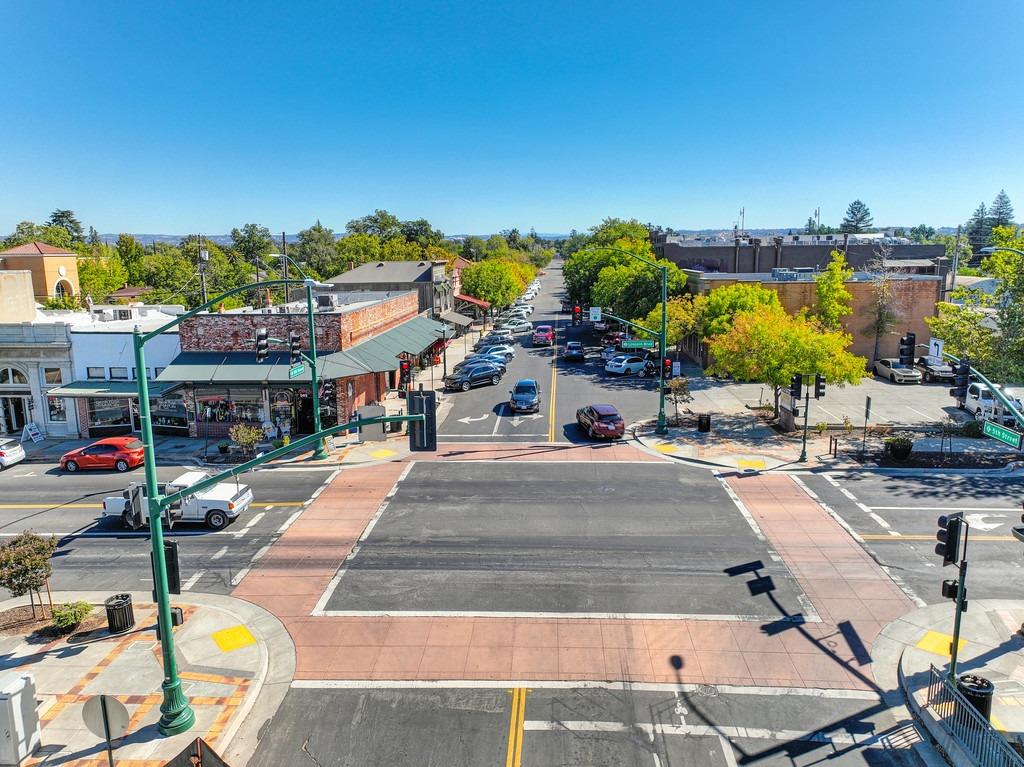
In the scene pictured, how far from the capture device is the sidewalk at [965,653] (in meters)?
12.4

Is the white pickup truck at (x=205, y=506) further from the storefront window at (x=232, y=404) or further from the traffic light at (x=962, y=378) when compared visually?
the traffic light at (x=962, y=378)

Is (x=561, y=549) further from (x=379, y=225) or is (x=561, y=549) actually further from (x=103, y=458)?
(x=379, y=225)

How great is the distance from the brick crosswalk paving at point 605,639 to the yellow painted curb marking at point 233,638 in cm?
97

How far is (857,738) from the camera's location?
40.2 feet

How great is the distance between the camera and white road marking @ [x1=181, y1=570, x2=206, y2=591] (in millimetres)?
18719

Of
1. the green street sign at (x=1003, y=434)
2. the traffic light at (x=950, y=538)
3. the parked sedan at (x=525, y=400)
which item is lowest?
the parked sedan at (x=525, y=400)

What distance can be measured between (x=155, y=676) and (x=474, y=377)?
33227 mm

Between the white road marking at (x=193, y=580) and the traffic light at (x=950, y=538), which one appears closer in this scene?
the traffic light at (x=950, y=538)

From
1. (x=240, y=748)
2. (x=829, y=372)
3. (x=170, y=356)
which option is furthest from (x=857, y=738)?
(x=170, y=356)

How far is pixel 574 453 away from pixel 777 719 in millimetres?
18594

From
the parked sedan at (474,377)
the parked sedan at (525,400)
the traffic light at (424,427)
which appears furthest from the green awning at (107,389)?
the traffic light at (424,427)

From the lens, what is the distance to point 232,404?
34250 mm

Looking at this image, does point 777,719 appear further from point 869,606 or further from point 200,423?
point 200,423

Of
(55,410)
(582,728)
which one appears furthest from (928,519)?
(55,410)
